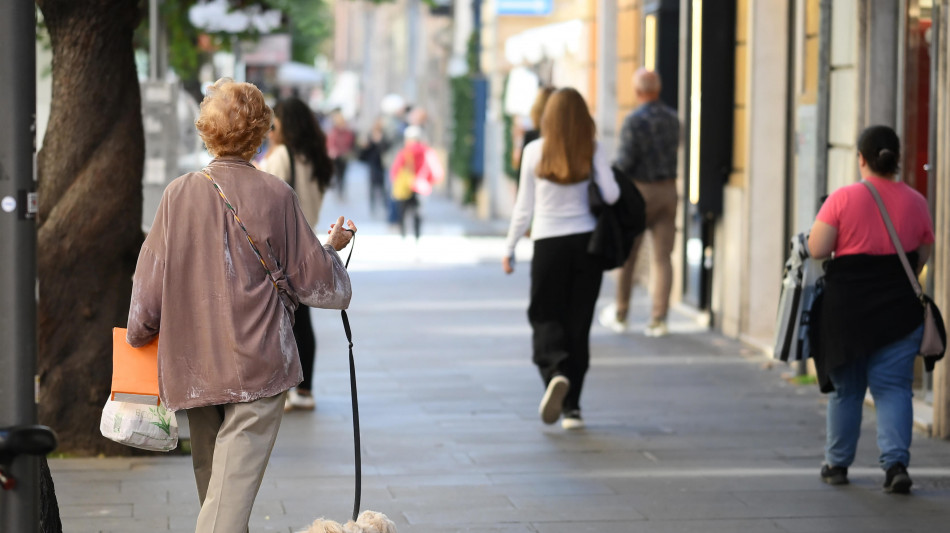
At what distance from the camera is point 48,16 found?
25.1ft

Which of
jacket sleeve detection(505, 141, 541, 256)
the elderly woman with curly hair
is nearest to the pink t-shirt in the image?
jacket sleeve detection(505, 141, 541, 256)

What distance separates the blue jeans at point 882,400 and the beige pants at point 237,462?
10.9 ft

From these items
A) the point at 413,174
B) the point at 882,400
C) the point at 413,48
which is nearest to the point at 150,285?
the point at 882,400

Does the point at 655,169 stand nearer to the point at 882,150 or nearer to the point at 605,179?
the point at 605,179

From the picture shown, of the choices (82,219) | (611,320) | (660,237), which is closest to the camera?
(82,219)

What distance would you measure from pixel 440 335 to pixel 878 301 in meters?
6.30

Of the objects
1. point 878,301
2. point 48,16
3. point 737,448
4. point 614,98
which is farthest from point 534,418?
point 614,98

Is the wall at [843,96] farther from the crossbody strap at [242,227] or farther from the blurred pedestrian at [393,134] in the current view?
the blurred pedestrian at [393,134]

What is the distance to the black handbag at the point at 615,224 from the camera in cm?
827

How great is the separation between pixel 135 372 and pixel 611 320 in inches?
356

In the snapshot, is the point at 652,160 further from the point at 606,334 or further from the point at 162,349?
the point at 162,349

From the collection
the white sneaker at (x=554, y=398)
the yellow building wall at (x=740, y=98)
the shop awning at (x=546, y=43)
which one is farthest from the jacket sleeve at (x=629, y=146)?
the shop awning at (x=546, y=43)

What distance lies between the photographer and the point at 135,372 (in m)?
4.55

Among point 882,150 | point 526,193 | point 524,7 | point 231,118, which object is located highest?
point 524,7
